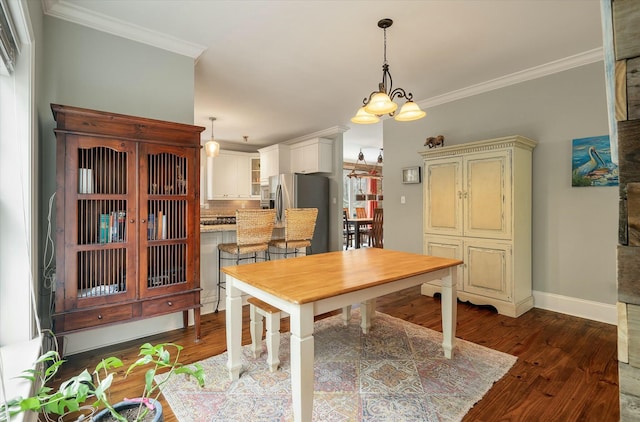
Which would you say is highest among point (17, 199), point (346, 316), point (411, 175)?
point (411, 175)

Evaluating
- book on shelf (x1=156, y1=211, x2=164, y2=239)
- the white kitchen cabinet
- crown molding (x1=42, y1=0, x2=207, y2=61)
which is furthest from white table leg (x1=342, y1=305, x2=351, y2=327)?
the white kitchen cabinet

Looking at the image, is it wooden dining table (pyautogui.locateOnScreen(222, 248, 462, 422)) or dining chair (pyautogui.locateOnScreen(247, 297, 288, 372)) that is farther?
dining chair (pyautogui.locateOnScreen(247, 297, 288, 372))

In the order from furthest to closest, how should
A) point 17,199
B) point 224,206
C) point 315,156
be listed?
point 224,206 → point 315,156 → point 17,199

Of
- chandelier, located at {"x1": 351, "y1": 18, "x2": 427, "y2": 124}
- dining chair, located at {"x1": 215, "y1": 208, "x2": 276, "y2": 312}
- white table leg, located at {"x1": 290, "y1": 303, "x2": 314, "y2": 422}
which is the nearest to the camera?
white table leg, located at {"x1": 290, "y1": 303, "x2": 314, "y2": 422}

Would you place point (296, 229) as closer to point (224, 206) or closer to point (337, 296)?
point (337, 296)

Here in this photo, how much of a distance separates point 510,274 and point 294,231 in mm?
2218

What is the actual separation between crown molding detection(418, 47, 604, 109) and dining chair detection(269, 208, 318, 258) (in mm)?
2258

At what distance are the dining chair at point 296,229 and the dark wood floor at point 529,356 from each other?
2.95 ft

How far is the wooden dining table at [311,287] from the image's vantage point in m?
1.43

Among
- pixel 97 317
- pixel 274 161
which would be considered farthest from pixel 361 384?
pixel 274 161

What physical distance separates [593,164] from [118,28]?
4328mm

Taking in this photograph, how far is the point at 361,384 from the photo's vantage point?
1942 millimetres

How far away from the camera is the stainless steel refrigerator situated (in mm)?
5488

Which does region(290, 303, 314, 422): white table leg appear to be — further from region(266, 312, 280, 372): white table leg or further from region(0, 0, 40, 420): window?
region(0, 0, 40, 420): window
